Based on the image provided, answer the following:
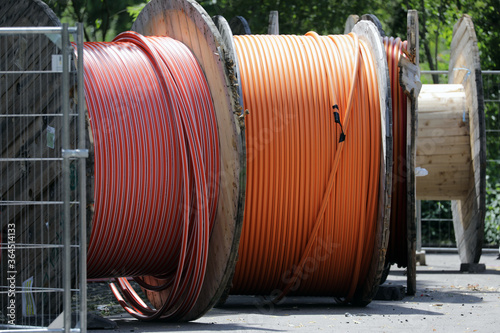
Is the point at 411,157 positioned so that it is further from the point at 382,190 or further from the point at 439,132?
the point at 439,132

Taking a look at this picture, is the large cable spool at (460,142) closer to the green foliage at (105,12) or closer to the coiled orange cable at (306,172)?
the coiled orange cable at (306,172)

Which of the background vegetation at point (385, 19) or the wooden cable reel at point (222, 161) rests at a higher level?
the background vegetation at point (385, 19)

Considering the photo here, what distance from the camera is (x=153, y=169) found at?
6.89 metres

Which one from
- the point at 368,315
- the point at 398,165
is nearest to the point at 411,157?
the point at 398,165

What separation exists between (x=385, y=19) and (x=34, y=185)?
12.5 m

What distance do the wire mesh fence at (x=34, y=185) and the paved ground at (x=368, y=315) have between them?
2.36 ft

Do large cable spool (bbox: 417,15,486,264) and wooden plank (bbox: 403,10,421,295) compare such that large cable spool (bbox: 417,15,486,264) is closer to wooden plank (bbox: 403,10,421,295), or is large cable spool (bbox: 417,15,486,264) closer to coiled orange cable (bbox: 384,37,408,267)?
coiled orange cable (bbox: 384,37,408,267)

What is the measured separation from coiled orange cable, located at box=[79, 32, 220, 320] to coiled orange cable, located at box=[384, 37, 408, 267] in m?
2.03

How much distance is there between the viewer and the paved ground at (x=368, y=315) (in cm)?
662

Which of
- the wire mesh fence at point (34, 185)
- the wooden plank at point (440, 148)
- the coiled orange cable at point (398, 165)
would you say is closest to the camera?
the wire mesh fence at point (34, 185)

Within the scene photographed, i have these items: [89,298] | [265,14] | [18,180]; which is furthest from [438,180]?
[265,14]

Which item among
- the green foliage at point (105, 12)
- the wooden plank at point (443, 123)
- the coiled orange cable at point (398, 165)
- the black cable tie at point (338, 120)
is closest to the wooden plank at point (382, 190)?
the black cable tie at point (338, 120)

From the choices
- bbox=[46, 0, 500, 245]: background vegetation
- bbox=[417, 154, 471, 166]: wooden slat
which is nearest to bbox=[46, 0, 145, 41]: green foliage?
bbox=[46, 0, 500, 245]: background vegetation

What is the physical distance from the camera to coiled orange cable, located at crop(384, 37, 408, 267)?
8.22m
